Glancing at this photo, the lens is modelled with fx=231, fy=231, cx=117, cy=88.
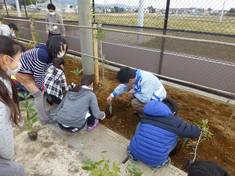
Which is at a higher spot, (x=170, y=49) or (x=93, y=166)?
(x=93, y=166)

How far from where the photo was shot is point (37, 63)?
3178 millimetres

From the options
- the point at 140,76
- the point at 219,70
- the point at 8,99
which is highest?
the point at 8,99

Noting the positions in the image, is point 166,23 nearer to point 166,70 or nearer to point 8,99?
point 166,70

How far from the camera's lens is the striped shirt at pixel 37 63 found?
10.3 ft

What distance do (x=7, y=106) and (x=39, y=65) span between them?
1979 millimetres

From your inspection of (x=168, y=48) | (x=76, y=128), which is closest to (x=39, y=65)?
(x=76, y=128)

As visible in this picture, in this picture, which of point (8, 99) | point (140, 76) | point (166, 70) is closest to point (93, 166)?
point (8, 99)

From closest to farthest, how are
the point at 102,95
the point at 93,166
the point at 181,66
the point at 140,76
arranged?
the point at 93,166
the point at 140,76
the point at 102,95
the point at 181,66

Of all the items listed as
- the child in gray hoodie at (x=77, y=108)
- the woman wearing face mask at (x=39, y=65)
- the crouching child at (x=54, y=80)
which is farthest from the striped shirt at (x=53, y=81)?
the child in gray hoodie at (x=77, y=108)

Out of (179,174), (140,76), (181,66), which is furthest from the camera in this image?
(181,66)

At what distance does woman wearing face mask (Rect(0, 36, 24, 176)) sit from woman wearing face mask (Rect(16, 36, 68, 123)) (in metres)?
1.44

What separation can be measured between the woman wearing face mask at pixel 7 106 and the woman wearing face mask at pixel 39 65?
4.71 feet

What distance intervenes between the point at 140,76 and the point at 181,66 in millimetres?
2601

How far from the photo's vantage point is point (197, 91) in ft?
12.8
